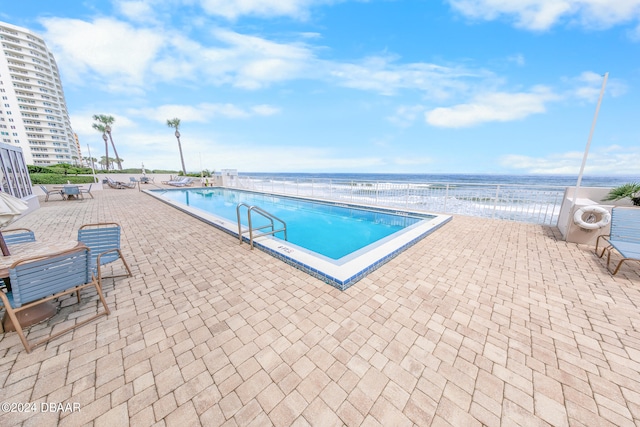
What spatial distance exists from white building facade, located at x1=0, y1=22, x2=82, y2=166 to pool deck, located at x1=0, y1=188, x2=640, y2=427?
77.8 m

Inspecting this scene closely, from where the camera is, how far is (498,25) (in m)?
9.28

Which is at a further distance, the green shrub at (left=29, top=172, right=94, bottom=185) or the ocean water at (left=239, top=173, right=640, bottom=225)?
the green shrub at (left=29, top=172, right=94, bottom=185)

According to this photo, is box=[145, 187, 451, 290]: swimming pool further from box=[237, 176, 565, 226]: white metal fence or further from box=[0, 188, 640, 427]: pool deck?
box=[237, 176, 565, 226]: white metal fence

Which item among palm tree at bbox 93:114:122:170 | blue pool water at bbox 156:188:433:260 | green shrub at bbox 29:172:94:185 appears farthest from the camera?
palm tree at bbox 93:114:122:170

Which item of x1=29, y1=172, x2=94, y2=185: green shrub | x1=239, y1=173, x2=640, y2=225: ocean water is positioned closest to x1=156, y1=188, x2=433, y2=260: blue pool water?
x1=239, y1=173, x2=640, y2=225: ocean water

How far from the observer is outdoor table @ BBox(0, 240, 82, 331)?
6.82 feet

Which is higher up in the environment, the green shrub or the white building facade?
the white building facade

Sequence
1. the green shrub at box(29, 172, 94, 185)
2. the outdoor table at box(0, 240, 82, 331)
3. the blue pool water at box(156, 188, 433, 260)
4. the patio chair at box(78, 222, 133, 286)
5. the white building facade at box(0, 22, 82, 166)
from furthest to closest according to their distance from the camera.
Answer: the white building facade at box(0, 22, 82, 166)
the green shrub at box(29, 172, 94, 185)
the blue pool water at box(156, 188, 433, 260)
the patio chair at box(78, 222, 133, 286)
the outdoor table at box(0, 240, 82, 331)

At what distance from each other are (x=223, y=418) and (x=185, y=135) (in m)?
39.5

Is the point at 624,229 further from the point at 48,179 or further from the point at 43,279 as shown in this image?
the point at 48,179

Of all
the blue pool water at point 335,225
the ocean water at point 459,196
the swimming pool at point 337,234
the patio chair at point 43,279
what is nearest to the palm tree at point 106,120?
the swimming pool at point 337,234

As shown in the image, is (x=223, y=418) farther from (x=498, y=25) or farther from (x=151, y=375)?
(x=498, y=25)

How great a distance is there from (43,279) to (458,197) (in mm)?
9031

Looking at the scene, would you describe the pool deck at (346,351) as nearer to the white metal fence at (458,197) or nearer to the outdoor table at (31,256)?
the outdoor table at (31,256)
